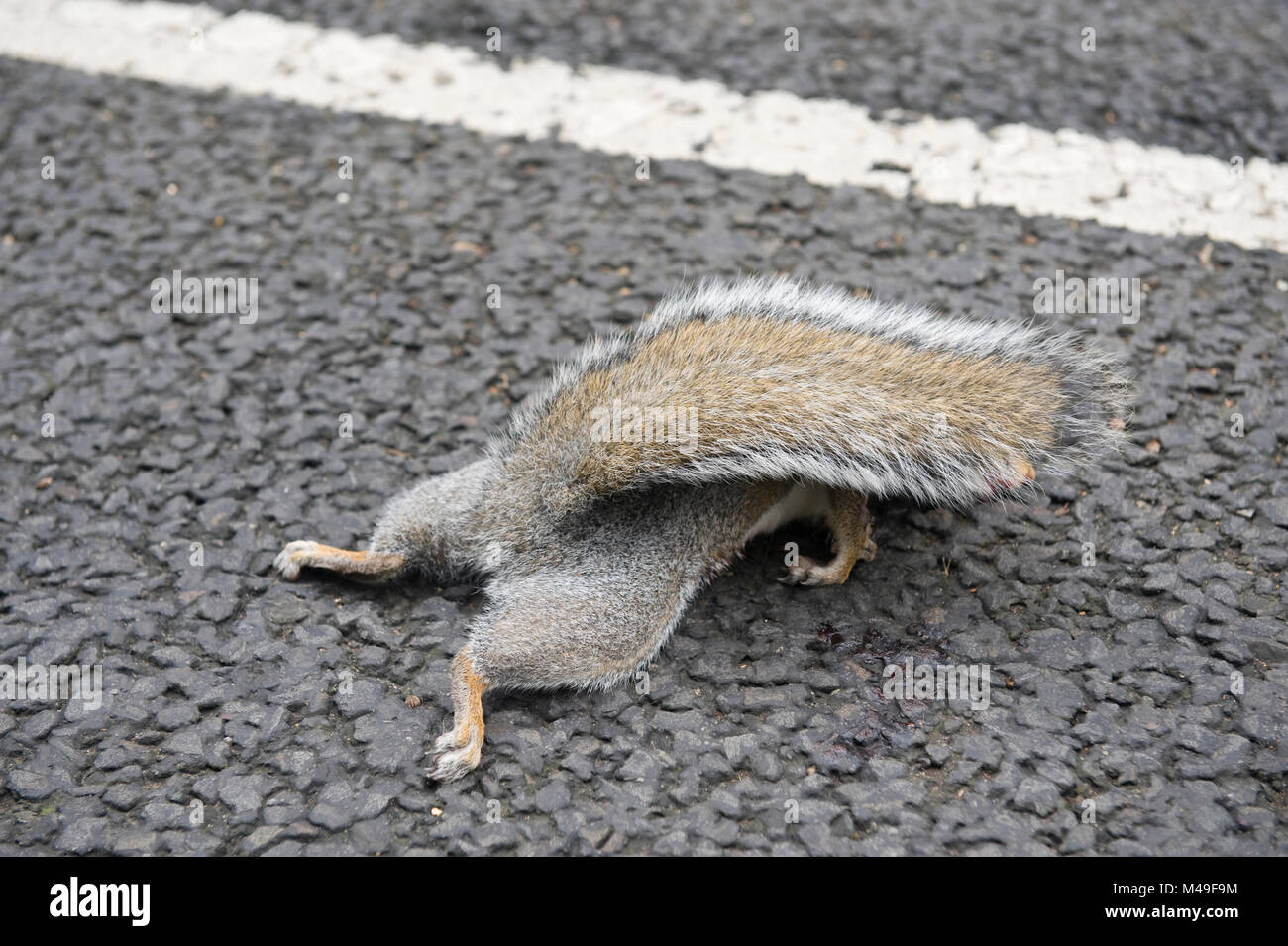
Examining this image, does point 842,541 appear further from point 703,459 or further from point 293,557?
point 293,557

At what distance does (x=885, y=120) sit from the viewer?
5289 mm

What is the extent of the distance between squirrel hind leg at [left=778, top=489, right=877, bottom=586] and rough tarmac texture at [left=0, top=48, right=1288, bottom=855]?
6 cm

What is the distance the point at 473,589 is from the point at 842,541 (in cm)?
124

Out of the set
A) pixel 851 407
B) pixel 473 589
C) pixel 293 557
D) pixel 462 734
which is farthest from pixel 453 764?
pixel 851 407

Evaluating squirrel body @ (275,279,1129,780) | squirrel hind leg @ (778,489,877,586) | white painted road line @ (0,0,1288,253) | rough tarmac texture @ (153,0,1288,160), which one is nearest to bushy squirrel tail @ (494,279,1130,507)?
squirrel body @ (275,279,1129,780)

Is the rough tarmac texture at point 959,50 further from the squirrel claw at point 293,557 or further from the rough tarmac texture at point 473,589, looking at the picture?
the squirrel claw at point 293,557

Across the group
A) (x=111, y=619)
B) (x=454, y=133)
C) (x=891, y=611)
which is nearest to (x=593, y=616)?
(x=891, y=611)

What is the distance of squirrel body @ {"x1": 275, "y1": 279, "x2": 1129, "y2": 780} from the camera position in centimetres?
312

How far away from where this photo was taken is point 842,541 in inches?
138

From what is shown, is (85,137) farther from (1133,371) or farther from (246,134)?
(1133,371)

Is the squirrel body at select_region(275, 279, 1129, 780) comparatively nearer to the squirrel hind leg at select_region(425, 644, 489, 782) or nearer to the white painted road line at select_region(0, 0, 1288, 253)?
the squirrel hind leg at select_region(425, 644, 489, 782)

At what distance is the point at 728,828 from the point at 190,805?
1503mm

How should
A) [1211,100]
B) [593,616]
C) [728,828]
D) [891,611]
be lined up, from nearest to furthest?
[728,828]
[593,616]
[891,611]
[1211,100]

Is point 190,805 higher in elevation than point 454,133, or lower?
lower
